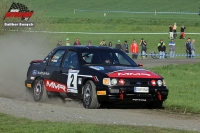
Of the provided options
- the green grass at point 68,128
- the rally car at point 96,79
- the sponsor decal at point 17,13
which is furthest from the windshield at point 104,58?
the sponsor decal at point 17,13

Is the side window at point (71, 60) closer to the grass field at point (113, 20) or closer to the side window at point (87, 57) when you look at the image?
the side window at point (87, 57)

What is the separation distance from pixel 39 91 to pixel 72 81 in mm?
1675

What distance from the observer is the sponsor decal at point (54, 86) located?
1567cm

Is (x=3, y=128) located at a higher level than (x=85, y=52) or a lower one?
lower

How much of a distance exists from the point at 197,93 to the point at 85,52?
3.94 meters

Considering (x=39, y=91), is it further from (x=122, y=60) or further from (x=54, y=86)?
(x=122, y=60)

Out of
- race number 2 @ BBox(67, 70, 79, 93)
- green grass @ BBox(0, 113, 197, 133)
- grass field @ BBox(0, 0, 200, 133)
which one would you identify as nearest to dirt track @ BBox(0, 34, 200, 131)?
race number 2 @ BBox(67, 70, 79, 93)

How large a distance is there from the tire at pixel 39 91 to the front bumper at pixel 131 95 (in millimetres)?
2477

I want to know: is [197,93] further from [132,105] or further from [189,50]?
[189,50]

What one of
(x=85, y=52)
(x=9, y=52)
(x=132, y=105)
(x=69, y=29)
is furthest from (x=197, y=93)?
(x=69, y=29)

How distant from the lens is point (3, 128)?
10750 millimetres

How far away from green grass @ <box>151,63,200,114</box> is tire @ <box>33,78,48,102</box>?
3.06 metres

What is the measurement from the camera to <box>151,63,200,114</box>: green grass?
49.3 ft

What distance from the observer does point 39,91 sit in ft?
54.8
